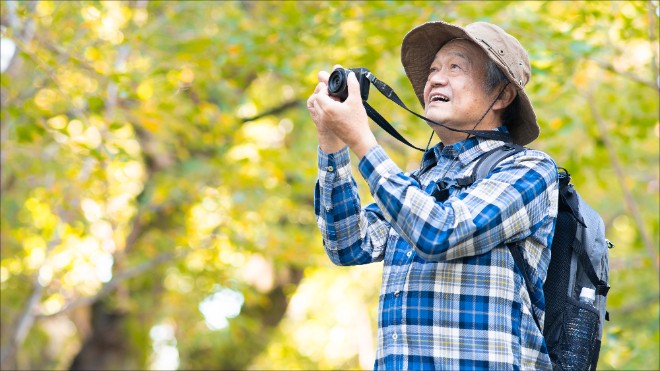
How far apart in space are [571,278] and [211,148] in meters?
6.32

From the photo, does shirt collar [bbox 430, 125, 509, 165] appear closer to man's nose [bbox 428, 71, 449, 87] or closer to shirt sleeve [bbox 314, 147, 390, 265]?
man's nose [bbox 428, 71, 449, 87]

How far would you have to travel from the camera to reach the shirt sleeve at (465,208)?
6.75 feet

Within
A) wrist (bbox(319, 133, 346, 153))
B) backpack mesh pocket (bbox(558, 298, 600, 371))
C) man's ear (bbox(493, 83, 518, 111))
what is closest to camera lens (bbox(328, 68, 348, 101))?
wrist (bbox(319, 133, 346, 153))

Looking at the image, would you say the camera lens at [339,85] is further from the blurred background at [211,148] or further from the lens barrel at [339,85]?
the blurred background at [211,148]

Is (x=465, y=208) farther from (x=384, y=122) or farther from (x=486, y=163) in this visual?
(x=384, y=122)

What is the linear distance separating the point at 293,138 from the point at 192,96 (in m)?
2.13

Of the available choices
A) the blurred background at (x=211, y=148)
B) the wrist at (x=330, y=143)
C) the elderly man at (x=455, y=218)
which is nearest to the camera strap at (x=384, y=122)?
the elderly man at (x=455, y=218)

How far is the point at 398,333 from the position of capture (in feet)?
7.39

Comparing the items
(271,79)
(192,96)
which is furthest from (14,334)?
(271,79)

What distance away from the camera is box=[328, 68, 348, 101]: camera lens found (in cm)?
225

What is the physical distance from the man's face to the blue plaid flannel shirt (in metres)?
0.18

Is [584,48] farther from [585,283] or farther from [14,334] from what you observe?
[14,334]

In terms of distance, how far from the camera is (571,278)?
2.35m

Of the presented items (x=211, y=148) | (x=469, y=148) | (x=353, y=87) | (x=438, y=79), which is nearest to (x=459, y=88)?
(x=438, y=79)
